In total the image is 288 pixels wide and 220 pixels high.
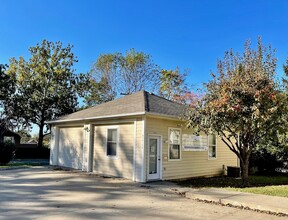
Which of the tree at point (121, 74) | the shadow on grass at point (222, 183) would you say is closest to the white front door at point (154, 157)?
the shadow on grass at point (222, 183)

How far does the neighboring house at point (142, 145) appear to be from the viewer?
12405 mm

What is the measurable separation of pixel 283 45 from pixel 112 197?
12.7 meters

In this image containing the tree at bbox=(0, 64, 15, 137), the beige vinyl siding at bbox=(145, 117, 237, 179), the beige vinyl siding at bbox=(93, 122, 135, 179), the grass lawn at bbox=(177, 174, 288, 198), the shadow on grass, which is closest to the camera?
the grass lawn at bbox=(177, 174, 288, 198)

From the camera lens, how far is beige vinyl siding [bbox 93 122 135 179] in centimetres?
1295

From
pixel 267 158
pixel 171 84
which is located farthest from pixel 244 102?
pixel 171 84

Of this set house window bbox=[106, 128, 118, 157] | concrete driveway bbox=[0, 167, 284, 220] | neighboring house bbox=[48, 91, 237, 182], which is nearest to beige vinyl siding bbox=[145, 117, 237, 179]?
neighboring house bbox=[48, 91, 237, 182]

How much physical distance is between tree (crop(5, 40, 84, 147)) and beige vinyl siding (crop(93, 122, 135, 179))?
16983mm

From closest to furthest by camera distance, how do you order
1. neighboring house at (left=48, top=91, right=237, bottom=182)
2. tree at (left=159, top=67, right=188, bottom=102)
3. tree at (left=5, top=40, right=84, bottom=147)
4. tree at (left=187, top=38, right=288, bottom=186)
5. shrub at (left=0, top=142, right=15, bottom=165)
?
tree at (left=187, top=38, right=288, bottom=186) < neighboring house at (left=48, top=91, right=237, bottom=182) < shrub at (left=0, top=142, right=15, bottom=165) < tree at (left=5, top=40, right=84, bottom=147) < tree at (left=159, top=67, right=188, bottom=102)

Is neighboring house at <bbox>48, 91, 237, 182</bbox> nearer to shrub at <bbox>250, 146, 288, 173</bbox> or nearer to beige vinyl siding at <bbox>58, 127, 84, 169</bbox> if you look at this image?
beige vinyl siding at <bbox>58, 127, 84, 169</bbox>

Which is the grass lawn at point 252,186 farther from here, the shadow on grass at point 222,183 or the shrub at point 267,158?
the shrub at point 267,158

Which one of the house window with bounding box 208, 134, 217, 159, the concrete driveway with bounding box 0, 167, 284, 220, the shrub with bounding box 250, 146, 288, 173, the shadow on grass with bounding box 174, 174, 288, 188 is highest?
the house window with bounding box 208, 134, 217, 159

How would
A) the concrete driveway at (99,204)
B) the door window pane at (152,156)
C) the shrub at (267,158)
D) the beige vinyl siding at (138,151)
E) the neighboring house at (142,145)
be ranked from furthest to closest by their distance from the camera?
the shrub at (267,158) → the door window pane at (152,156) → the neighboring house at (142,145) → the beige vinyl siding at (138,151) → the concrete driveway at (99,204)

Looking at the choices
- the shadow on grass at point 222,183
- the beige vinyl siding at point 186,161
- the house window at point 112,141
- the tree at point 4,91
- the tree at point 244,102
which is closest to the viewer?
the tree at point 244,102

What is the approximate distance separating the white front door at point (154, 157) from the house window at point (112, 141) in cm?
213
